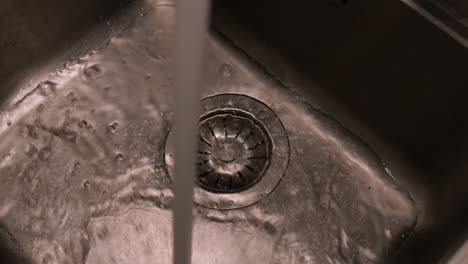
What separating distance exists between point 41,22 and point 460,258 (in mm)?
647

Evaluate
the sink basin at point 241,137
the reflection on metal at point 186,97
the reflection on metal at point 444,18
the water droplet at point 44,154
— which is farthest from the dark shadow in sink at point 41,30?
the reflection on metal at point 444,18

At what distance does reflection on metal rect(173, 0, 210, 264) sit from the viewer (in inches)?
15.3

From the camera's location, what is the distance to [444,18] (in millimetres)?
584

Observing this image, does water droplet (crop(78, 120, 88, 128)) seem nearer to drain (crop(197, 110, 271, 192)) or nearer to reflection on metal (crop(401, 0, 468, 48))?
drain (crop(197, 110, 271, 192))

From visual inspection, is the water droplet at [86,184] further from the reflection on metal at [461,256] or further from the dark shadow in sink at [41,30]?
the reflection on metal at [461,256]

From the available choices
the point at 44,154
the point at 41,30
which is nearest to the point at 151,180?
the point at 44,154

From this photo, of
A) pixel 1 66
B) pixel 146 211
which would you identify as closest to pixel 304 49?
pixel 146 211

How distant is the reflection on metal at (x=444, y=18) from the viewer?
0.57 metres

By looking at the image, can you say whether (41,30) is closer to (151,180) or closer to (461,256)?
(151,180)

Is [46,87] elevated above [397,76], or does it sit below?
below

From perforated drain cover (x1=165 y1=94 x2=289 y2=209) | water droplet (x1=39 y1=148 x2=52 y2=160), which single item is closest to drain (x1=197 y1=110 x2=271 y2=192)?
perforated drain cover (x1=165 y1=94 x2=289 y2=209)

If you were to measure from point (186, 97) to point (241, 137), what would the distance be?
34cm

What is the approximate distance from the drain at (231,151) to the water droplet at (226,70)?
0.23 feet

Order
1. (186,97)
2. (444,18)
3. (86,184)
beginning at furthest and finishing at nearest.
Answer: (86,184) → (444,18) → (186,97)
